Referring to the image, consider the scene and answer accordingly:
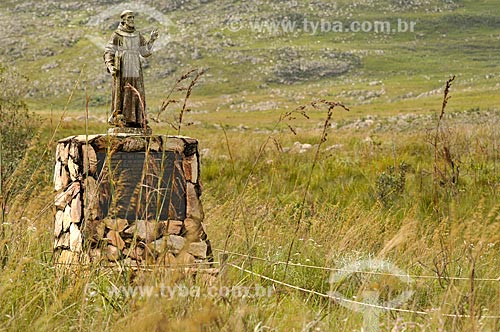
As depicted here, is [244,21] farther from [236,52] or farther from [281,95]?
[281,95]

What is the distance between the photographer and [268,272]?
570 centimetres

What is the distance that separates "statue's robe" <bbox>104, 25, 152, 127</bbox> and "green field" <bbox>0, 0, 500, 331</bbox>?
12.4 inches

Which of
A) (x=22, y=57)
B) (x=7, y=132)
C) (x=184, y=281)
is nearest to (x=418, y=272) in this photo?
(x=184, y=281)

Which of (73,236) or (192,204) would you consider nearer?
(73,236)

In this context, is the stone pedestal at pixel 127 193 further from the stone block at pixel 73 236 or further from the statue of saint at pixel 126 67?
the statue of saint at pixel 126 67

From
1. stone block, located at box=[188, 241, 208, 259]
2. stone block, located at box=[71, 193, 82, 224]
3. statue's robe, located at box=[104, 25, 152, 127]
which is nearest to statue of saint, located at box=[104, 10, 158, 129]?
statue's robe, located at box=[104, 25, 152, 127]

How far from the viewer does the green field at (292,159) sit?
394 cm

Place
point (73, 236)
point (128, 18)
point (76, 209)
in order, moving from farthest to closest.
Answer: point (128, 18), point (76, 209), point (73, 236)

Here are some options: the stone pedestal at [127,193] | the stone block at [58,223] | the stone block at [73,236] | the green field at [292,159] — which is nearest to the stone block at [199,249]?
the stone pedestal at [127,193]

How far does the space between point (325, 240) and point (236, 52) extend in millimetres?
123002

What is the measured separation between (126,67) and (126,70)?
32 millimetres

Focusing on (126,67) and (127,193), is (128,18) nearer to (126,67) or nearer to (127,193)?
(126,67)

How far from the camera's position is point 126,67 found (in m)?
Answer: 7.34

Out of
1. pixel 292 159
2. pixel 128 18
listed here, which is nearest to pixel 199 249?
pixel 128 18
